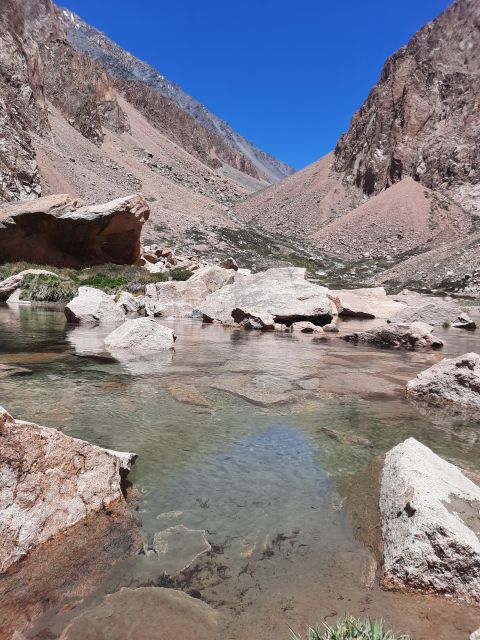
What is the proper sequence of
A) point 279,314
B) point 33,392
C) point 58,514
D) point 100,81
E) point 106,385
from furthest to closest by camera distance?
point 100,81, point 279,314, point 106,385, point 33,392, point 58,514

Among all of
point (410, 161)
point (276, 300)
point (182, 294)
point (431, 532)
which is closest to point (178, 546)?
point (431, 532)

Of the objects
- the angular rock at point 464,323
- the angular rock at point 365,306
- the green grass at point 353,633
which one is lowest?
the green grass at point 353,633

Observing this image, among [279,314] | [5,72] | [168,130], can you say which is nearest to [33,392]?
[279,314]

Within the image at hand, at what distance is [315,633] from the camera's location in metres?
1.93

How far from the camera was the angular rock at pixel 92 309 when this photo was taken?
15338mm

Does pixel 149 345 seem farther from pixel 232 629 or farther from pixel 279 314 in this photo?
pixel 232 629

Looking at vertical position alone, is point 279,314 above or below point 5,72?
below

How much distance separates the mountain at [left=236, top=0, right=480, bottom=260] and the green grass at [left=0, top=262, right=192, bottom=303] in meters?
40.1

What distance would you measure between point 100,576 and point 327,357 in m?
8.09

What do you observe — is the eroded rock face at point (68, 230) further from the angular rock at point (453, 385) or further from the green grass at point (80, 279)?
the angular rock at point (453, 385)

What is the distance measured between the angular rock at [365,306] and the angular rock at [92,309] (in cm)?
907

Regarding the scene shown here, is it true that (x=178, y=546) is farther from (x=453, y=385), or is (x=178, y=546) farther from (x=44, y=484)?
(x=453, y=385)

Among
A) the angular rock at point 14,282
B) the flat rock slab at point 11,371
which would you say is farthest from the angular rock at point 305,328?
the angular rock at point 14,282

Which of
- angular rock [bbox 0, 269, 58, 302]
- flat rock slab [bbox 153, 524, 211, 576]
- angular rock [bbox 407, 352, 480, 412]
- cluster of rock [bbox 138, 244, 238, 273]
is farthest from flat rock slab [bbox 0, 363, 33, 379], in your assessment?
cluster of rock [bbox 138, 244, 238, 273]
